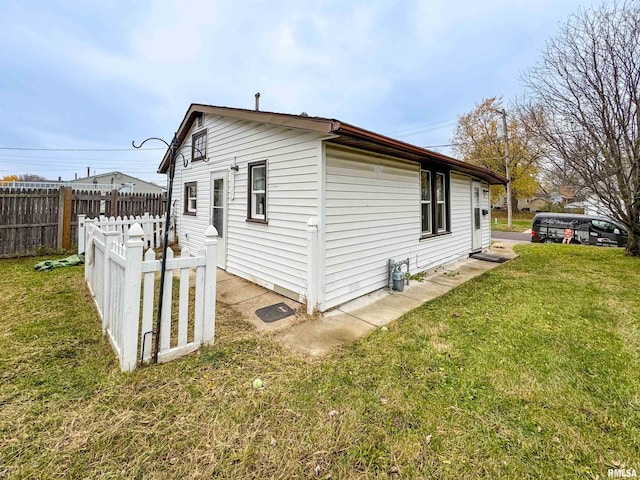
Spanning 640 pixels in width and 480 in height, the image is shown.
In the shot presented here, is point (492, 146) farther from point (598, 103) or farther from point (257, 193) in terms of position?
point (257, 193)

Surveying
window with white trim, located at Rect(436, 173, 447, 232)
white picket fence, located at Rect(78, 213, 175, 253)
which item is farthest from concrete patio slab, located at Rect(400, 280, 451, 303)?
white picket fence, located at Rect(78, 213, 175, 253)

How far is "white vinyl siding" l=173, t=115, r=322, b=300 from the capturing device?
442 cm

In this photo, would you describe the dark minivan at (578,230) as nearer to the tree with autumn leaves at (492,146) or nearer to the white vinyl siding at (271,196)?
the white vinyl siding at (271,196)

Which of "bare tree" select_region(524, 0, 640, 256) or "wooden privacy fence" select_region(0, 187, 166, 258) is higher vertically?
"bare tree" select_region(524, 0, 640, 256)

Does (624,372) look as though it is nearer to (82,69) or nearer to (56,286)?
(56,286)

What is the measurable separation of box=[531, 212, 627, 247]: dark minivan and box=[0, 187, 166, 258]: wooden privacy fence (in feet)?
56.2

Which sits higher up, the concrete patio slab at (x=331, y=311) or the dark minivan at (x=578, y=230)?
the dark minivan at (x=578, y=230)

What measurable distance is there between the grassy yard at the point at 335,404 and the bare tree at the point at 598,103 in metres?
6.48

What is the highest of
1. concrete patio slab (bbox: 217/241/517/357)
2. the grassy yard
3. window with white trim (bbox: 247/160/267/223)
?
window with white trim (bbox: 247/160/267/223)

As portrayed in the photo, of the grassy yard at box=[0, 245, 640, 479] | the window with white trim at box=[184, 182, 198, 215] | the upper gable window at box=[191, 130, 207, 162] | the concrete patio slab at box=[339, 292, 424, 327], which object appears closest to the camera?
the grassy yard at box=[0, 245, 640, 479]

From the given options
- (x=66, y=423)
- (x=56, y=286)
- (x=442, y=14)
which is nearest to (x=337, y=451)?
(x=66, y=423)

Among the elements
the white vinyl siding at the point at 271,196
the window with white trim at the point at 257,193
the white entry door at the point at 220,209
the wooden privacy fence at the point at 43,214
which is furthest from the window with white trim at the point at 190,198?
the window with white trim at the point at 257,193

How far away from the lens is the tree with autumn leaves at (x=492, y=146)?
77.6 ft

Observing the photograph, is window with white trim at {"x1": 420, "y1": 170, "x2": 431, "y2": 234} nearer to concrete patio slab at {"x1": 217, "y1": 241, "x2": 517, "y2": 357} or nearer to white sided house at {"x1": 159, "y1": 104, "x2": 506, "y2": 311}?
white sided house at {"x1": 159, "y1": 104, "x2": 506, "y2": 311}
